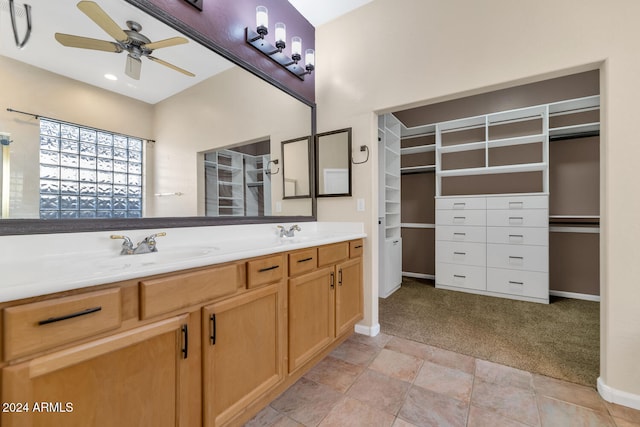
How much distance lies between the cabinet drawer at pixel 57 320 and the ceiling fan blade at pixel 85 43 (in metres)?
1.15

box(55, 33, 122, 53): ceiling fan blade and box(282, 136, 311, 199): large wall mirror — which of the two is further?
box(282, 136, 311, 199): large wall mirror

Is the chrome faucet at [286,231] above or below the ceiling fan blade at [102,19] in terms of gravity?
below

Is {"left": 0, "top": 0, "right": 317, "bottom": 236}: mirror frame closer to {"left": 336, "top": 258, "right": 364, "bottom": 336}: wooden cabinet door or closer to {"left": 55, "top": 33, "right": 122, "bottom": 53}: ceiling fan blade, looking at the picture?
{"left": 55, "top": 33, "right": 122, "bottom": 53}: ceiling fan blade

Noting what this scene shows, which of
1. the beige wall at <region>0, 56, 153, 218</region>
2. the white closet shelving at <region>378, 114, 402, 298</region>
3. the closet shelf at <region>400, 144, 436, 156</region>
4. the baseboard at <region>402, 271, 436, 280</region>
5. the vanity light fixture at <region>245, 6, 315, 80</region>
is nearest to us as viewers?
the beige wall at <region>0, 56, 153, 218</region>

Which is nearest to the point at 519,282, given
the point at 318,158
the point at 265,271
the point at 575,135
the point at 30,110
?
the point at 575,135

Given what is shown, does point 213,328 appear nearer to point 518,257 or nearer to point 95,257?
point 95,257

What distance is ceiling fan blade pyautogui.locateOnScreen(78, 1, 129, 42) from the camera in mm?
1197

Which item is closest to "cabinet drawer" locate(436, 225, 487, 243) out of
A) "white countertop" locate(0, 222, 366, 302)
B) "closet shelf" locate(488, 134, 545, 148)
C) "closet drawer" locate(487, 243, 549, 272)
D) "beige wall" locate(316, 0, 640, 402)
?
"closet drawer" locate(487, 243, 549, 272)

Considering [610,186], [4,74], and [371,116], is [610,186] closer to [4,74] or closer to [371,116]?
[371,116]

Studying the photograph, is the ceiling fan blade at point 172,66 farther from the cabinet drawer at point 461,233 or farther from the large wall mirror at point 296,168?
the cabinet drawer at point 461,233

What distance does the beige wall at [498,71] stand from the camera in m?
1.45

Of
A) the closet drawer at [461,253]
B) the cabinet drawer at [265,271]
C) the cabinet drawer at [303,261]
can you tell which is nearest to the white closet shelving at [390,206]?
the closet drawer at [461,253]

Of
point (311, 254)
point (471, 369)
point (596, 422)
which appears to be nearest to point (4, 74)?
point (311, 254)

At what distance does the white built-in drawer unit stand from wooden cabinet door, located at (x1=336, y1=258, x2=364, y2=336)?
1801 mm
